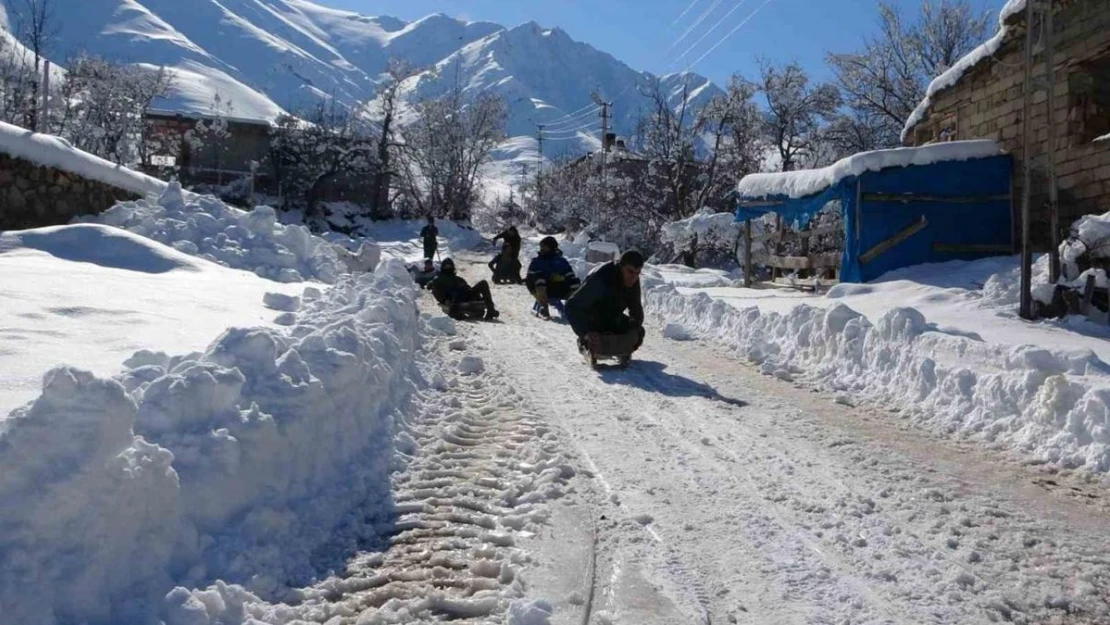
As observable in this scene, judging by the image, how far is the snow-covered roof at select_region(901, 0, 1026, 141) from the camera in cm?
1661

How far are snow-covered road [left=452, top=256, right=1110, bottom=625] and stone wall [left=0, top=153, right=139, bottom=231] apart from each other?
28.5ft

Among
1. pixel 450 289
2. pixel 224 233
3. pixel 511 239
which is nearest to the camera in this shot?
pixel 224 233

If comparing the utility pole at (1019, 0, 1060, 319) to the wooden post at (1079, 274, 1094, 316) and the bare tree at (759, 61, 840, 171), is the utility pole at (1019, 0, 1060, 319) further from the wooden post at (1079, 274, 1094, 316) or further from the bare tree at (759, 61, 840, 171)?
the bare tree at (759, 61, 840, 171)

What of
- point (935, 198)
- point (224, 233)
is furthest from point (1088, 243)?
point (224, 233)

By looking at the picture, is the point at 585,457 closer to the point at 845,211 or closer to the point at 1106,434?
the point at 1106,434

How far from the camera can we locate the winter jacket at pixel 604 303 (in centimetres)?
1048

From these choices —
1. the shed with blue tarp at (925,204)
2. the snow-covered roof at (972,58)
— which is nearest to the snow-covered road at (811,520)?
the shed with blue tarp at (925,204)

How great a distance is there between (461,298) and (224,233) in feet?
13.0

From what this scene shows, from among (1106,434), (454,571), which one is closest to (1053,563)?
(1106,434)

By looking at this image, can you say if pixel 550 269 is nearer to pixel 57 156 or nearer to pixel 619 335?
pixel 619 335

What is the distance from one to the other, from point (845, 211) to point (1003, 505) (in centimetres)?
1315

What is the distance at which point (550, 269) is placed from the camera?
1638 cm

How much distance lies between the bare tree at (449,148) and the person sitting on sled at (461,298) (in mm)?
36934

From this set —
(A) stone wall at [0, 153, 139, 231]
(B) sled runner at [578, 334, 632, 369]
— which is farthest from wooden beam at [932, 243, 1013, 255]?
(A) stone wall at [0, 153, 139, 231]
